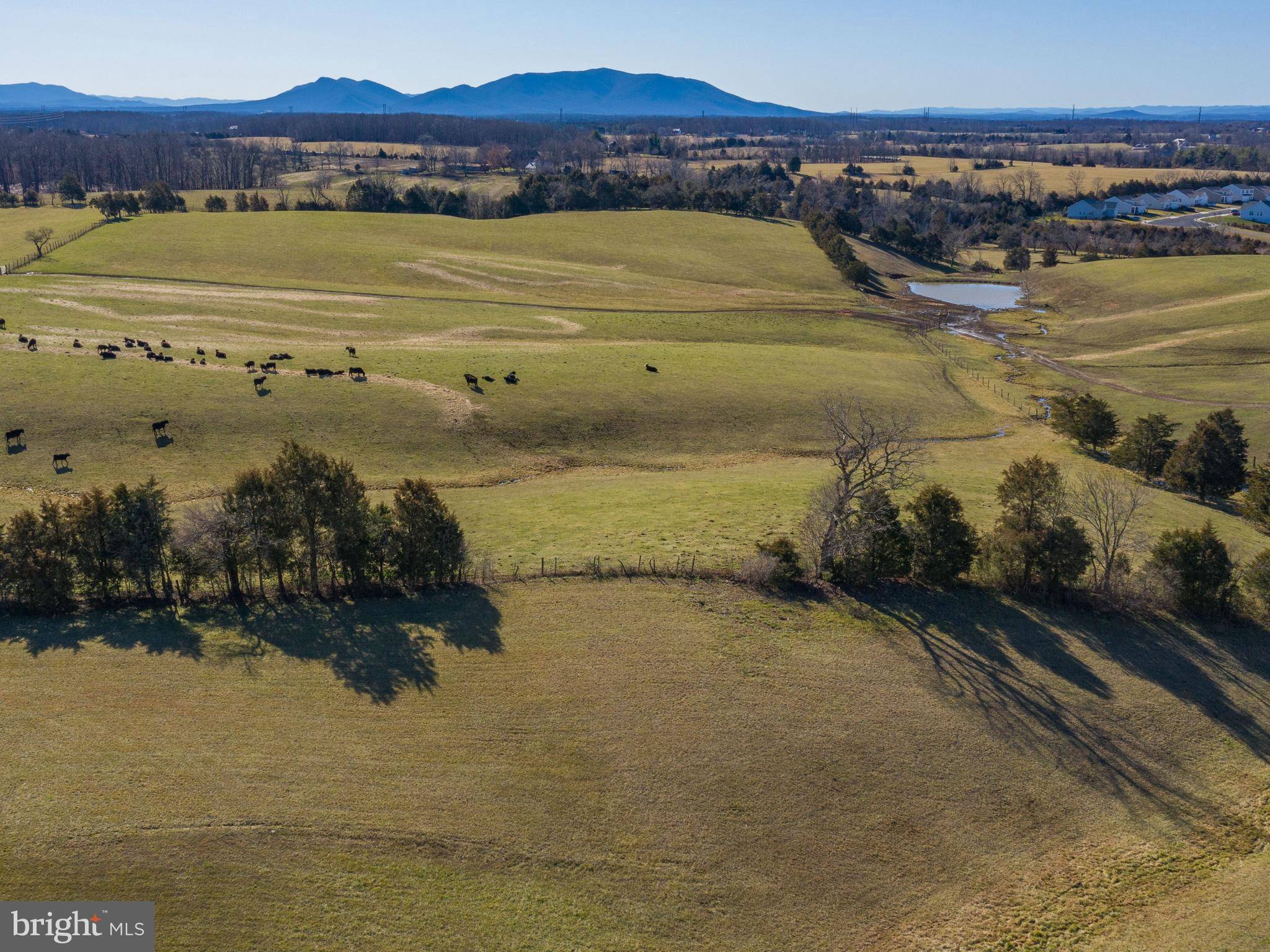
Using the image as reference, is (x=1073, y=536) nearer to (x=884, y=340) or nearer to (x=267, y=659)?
(x=267, y=659)

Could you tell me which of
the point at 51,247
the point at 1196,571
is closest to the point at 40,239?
the point at 51,247

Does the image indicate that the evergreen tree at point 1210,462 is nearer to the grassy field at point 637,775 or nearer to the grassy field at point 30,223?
the grassy field at point 637,775

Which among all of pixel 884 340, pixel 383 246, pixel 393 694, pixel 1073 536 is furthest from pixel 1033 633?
pixel 383 246

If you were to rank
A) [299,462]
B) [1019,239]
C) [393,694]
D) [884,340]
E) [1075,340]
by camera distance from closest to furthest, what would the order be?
[393,694], [299,462], [884,340], [1075,340], [1019,239]

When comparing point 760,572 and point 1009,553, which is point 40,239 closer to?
point 760,572

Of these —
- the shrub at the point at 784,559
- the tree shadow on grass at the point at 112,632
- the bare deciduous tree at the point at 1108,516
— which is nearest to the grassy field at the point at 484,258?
the bare deciduous tree at the point at 1108,516

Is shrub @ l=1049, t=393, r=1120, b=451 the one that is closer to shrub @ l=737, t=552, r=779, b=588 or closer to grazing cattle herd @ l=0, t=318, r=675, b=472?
grazing cattle herd @ l=0, t=318, r=675, b=472
